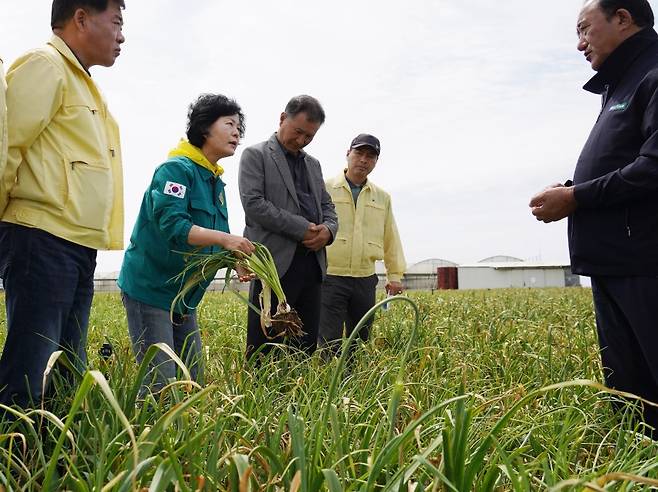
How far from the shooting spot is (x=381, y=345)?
4477 mm

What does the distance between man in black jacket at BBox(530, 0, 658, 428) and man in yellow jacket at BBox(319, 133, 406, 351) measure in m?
1.93

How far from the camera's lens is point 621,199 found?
7.84 ft

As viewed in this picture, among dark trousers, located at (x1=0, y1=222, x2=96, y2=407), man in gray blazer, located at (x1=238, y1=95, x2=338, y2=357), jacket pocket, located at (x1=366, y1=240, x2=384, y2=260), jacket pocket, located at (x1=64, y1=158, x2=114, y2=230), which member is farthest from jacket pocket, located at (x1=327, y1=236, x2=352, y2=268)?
dark trousers, located at (x1=0, y1=222, x2=96, y2=407)

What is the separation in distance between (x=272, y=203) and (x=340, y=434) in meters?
2.11

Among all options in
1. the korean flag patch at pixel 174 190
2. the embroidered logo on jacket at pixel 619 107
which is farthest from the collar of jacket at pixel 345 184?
the embroidered logo on jacket at pixel 619 107

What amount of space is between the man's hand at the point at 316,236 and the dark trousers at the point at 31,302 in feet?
5.26

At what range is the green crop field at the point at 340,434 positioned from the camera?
130 cm

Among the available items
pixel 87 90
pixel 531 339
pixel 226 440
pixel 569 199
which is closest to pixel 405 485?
pixel 226 440

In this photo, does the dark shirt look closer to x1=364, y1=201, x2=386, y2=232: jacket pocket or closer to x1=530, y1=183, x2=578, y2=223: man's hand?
x1=364, y1=201, x2=386, y2=232: jacket pocket

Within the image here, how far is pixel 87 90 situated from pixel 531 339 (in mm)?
3139

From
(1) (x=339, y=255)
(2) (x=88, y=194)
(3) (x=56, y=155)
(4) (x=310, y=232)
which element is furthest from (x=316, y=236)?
(3) (x=56, y=155)

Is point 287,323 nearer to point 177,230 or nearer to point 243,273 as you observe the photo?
point 243,273

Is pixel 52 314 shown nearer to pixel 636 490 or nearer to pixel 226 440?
pixel 226 440

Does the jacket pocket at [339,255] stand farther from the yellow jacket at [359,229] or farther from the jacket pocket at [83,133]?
the jacket pocket at [83,133]
